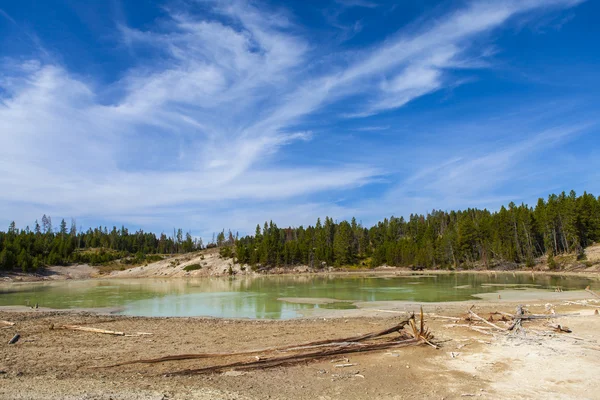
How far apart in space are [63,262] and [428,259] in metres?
145

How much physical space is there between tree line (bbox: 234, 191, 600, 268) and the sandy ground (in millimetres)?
103948

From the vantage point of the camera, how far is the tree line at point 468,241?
11075 centimetres

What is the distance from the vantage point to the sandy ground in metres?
11.2

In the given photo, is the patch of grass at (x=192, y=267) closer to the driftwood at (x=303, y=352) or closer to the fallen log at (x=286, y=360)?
the driftwood at (x=303, y=352)

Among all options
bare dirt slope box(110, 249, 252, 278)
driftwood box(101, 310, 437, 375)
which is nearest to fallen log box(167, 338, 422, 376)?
driftwood box(101, 310, 437, 375)

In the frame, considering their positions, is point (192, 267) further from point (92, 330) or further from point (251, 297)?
point (92, 330)

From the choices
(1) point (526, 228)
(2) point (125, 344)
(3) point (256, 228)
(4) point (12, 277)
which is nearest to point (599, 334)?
(2) point (125, 344)

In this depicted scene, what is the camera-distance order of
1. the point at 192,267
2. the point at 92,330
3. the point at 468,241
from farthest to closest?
the point at 192,267, the point at 468,241, the point at 92,330

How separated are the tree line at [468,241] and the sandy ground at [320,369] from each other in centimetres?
10395

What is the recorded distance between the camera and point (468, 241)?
13475cm

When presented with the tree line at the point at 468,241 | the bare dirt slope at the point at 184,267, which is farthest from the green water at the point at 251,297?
the bare dirt slope at the point at 184,267

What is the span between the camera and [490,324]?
20516 millimetres

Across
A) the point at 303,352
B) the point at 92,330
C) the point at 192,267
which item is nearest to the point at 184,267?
the point at 192,267

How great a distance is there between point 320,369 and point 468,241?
134366 millimetres
